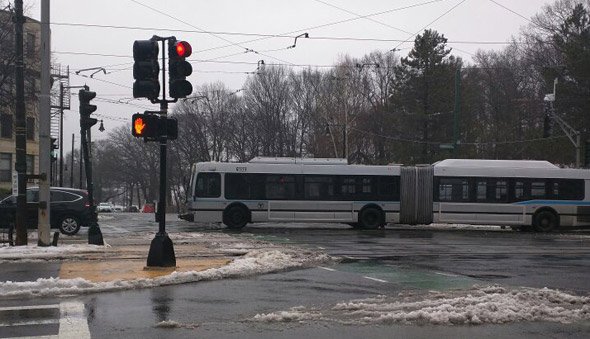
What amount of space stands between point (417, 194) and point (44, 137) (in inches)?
687

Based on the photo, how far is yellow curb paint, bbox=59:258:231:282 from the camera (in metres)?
11.3

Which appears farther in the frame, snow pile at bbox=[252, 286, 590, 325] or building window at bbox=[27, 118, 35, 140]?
building window at bbox=[27, 118, 35, 140]

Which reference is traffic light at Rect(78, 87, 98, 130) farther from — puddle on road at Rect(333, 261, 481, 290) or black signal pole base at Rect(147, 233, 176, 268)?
puddle on road at Rect(333, 261, 481, 290)

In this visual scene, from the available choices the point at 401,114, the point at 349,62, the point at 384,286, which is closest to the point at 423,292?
Answer: the point at 384,286

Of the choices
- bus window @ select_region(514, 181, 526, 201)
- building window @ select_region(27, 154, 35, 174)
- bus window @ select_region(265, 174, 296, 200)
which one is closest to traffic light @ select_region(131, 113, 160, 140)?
bus window @ select_region(265, 174, 296, 200)

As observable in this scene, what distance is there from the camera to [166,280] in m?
10.9

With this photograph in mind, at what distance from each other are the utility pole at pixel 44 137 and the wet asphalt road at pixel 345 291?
265 inches

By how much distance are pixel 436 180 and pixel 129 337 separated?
2329 cm

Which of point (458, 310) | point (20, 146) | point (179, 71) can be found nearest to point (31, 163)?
point (20, 146)

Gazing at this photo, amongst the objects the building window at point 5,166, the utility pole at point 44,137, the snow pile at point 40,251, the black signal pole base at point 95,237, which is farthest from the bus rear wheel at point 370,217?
the building window at point 5,166

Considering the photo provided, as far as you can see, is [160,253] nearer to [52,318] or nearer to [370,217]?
[52,318]

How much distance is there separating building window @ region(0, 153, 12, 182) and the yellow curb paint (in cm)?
4201

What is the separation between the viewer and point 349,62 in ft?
205

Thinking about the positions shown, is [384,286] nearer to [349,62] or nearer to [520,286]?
[520,286]
